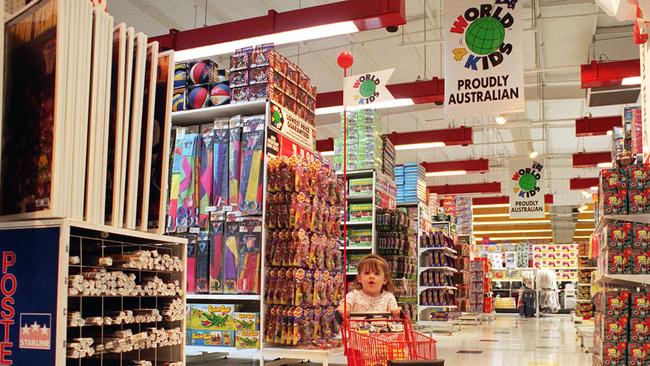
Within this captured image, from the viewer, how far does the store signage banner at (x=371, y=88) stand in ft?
25.9

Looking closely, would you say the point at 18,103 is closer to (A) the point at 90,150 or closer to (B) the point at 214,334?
(A) the point at 90,150

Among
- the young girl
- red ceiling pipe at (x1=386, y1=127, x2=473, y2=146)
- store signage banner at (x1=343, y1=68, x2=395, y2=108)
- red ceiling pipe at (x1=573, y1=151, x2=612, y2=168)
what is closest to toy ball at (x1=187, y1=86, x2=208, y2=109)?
the young girl

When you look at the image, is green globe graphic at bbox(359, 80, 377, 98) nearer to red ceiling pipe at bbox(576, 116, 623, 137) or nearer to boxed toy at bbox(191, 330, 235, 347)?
boxed toy at bbox(191, 330, 235, 347)

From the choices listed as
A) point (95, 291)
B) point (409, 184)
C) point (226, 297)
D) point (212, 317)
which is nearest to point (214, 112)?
point (226, 297)

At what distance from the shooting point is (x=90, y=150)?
2.13 m

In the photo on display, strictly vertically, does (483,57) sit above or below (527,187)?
above

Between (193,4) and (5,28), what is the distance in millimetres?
8480

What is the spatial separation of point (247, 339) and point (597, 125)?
10371mm

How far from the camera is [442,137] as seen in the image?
45.2 feet

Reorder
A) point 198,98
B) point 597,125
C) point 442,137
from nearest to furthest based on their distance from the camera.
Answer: point 198,98 → point 597,125 → point 442,137

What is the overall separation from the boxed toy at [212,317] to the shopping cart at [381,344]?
157 cm

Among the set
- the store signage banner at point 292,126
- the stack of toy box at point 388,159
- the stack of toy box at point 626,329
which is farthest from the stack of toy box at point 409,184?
the stack of toy box at point 626,329

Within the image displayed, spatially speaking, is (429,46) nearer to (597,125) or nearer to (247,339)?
(597,125)

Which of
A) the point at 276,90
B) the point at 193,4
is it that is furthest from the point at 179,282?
the point at 193,4
